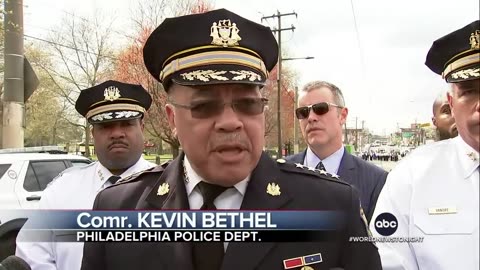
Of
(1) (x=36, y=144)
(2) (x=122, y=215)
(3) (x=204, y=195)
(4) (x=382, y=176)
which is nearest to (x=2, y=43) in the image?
(1) (x=36, y=144)

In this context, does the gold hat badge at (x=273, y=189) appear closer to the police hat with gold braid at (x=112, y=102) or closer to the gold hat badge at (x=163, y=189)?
the gold hat badge at (x=163, y=189)

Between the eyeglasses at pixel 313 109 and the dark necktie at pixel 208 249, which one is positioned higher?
the eyeglasses at pixel 313 109

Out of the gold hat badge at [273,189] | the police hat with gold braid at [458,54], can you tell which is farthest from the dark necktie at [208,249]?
the police hat with gold braid at [458,54]

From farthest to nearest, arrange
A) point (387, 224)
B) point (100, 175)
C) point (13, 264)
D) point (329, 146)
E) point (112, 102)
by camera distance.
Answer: point (329, 146), point (100, 175), point (112, 102), point (13, 264), point (387, 224)

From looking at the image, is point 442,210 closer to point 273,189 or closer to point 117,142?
point 273,189

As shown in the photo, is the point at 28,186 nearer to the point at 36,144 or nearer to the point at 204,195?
the point at 36,144

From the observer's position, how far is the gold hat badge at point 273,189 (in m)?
1.06

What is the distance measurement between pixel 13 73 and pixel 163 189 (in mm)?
629

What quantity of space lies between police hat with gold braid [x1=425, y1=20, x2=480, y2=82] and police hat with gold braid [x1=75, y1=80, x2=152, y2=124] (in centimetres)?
81

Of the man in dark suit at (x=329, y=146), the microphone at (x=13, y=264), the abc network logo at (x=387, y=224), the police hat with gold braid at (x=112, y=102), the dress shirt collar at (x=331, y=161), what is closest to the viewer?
the abc network logo at (x=387, y=224)

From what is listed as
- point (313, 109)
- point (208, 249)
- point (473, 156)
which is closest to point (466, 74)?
point (473, 156)

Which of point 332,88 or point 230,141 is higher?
point 332,88

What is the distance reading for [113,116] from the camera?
1711 millimetres

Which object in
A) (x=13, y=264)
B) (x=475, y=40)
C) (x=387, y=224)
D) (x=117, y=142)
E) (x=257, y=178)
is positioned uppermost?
(x=475, y=40)
